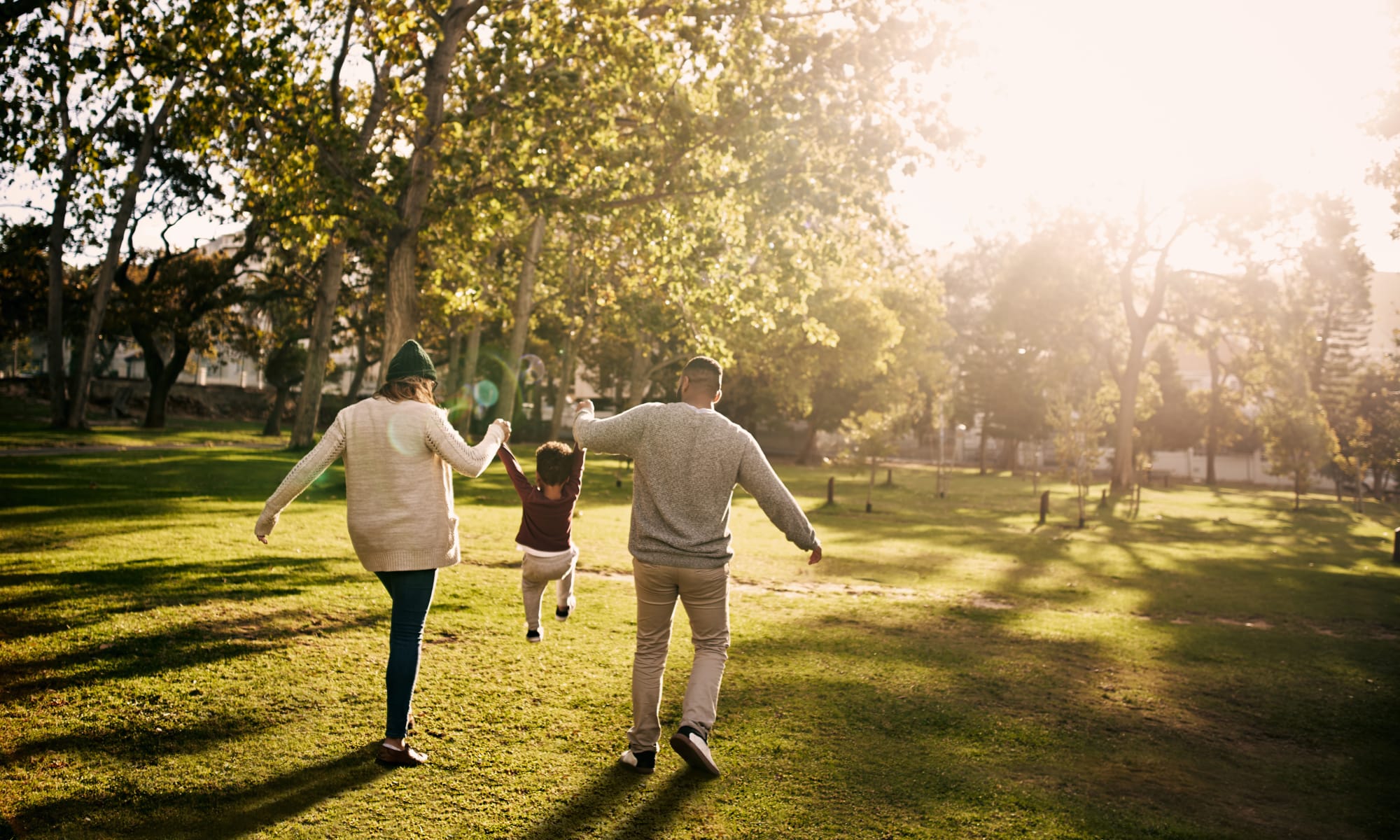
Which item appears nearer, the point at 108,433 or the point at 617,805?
the point at 617,805

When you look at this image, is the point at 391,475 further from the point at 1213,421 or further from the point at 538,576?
the point at 1213,421

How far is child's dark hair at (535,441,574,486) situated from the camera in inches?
276

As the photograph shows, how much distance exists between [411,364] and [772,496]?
2.09 metres

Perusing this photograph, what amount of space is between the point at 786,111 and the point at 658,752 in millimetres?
12471

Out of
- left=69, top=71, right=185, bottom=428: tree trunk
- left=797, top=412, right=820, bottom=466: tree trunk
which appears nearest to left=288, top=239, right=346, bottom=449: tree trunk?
left=69, top=71, right=185, bottom=428: tree trunk

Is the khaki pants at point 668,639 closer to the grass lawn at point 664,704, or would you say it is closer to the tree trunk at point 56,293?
the grass lawn at point 664,704

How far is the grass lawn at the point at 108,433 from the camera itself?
28.2 meters

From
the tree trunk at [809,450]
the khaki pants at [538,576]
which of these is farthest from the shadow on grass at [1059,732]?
the tree trunk at [809,450]

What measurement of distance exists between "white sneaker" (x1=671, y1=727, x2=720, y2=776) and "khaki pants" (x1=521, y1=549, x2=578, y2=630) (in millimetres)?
2587

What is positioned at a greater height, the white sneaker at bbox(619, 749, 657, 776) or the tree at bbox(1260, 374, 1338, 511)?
the tree at bbox(1260, 374, 1338, 511)

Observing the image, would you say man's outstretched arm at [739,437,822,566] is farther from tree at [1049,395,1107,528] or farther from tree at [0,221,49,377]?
tree at [0,221,49,377]

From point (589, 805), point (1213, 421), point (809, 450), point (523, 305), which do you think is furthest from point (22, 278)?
point (1213, 421)

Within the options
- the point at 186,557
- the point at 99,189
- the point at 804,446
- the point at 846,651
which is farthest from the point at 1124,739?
the point at 804,446

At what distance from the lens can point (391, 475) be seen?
483 cm
